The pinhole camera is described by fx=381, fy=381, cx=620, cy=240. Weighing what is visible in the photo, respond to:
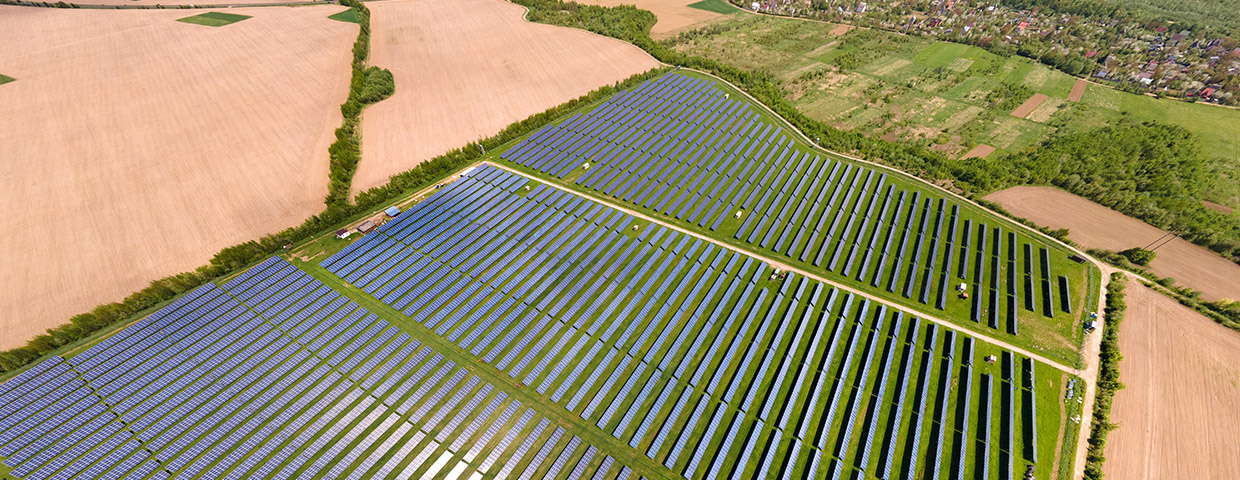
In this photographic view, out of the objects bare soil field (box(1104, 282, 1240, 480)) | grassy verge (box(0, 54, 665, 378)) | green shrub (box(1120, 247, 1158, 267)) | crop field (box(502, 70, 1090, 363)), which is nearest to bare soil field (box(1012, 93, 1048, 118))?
green shrub (box(1120, 247, 1158, 267))

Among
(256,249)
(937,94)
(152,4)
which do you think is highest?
(152,4)

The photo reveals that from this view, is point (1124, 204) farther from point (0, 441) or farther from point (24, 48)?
point (24, 48)

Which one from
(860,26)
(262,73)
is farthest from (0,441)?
(860,26)

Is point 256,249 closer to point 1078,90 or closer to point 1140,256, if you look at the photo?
point 1140,256

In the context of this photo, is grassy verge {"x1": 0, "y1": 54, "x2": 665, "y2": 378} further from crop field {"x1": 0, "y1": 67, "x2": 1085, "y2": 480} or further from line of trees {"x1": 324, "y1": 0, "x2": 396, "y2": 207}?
line of trees {"x1": 324, "y1": 0, "x2": 396, "y2": 207}

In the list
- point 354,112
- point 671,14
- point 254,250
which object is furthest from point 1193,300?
point 671,14

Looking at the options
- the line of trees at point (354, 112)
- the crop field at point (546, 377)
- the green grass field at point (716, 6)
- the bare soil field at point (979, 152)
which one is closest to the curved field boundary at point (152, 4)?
the line of trees at point (354, 112)
